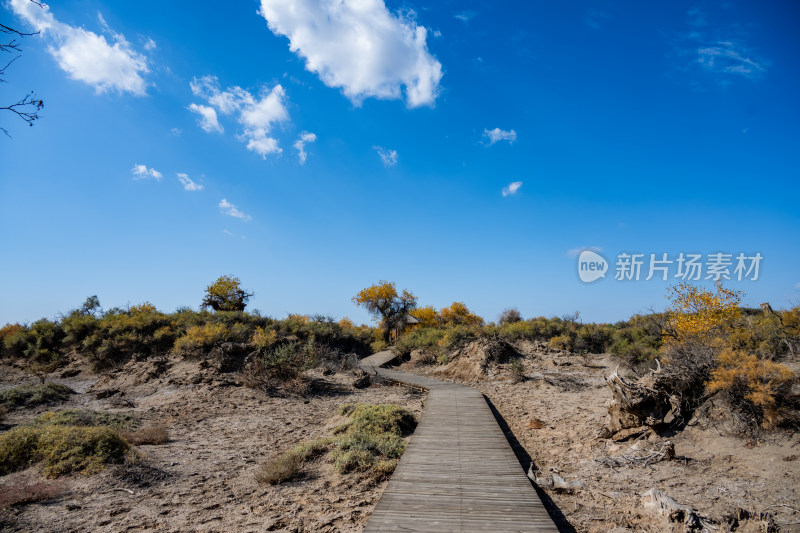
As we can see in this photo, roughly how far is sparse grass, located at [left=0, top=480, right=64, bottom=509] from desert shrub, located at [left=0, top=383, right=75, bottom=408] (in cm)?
722

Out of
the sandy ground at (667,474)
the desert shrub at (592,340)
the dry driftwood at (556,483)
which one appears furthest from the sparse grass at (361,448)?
the desert shrub at (592,340)

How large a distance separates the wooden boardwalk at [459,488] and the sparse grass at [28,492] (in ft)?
17.7

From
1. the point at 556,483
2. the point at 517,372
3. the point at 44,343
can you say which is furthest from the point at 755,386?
the point at 44,343

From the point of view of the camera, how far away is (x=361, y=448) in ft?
24.2

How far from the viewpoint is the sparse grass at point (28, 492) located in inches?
215

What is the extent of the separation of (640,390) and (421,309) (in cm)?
3435

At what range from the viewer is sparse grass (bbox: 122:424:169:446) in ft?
27.9

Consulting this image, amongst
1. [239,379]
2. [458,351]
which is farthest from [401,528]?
[458,351]

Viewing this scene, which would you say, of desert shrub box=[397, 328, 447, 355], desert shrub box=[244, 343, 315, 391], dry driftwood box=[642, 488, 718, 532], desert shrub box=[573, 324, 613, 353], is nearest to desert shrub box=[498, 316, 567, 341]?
A: desert shrub box=[573, 324, 613, 353]

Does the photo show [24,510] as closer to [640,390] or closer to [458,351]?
[640,390]

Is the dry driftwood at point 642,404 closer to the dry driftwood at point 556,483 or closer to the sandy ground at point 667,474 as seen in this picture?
the sandy ground at point 667,474

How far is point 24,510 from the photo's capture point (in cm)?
536

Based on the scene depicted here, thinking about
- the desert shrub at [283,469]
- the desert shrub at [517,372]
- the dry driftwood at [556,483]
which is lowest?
the desert shrub at [283,469]

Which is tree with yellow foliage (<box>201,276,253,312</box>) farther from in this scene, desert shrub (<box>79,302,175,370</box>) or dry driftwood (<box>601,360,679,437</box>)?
dry driftwood (<box>601,360,679,437</box>)
